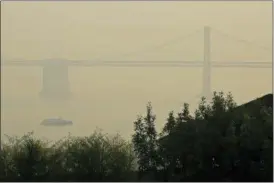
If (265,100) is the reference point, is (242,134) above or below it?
below

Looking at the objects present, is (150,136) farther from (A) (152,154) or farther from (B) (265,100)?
(B) (265,100)

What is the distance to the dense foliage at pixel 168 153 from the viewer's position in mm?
3545

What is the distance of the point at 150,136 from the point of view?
3.83m

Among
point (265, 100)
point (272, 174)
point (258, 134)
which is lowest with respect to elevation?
point (272, 174)

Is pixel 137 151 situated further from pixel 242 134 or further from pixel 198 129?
pixel 242 134

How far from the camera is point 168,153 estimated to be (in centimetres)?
366

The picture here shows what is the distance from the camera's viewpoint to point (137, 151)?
149 inches

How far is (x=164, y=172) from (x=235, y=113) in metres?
0.72

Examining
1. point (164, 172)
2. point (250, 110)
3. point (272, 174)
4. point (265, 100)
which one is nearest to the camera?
point (272, 174)

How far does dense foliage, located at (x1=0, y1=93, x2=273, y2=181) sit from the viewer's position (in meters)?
3.54

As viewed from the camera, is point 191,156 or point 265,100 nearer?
point 191,156

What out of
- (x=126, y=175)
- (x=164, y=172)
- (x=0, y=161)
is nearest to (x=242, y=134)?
(x=164, y=172)

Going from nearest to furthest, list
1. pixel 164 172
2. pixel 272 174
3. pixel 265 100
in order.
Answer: pixel 272 174
pixel 164 172
pixel 265 100

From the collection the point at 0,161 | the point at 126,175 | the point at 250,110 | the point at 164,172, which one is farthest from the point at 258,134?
the point at 0,161
